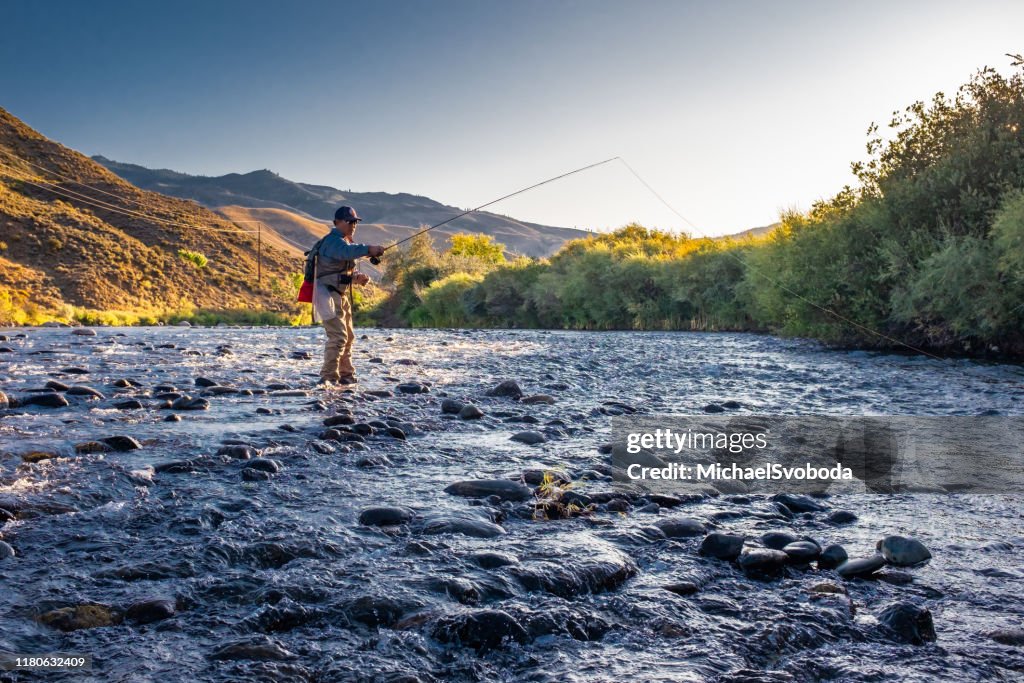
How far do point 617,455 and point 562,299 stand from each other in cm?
3539

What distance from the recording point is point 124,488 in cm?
500

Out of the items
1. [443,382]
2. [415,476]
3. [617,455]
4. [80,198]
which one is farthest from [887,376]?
[80,198]

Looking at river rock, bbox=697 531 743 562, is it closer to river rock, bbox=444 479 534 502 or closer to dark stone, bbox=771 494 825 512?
dark stone, bbox=771 494 825 512

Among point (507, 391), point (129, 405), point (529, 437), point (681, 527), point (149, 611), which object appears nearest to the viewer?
point (149, 611)

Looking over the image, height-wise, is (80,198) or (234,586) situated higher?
(80,198)

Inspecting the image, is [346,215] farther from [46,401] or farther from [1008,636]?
[1008,636]

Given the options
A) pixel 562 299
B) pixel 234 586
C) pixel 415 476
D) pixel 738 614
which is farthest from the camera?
pixel 562 299

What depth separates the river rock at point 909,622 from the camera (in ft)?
9.35

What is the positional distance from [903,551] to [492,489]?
2555mm

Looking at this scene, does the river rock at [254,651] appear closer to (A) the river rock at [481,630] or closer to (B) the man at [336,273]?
(A) the river rock at [481,630]

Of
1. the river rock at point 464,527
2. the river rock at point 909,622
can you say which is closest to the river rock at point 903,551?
the river rock at point 909,622

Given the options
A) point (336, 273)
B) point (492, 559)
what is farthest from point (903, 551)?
point (336, 273)

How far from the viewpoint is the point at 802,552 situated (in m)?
3.72

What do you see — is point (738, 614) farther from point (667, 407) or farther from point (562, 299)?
point (562, 299)
